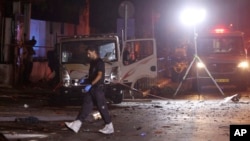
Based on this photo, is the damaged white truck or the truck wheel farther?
the truck wheel

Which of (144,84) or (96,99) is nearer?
(96,99)

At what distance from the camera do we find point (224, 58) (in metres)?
19.9

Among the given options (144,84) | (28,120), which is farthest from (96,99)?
(144,84)

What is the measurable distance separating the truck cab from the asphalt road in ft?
7.18

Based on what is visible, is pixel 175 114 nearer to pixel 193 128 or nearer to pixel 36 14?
pixel 193 128

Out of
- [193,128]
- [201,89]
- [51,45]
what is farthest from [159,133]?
[51,45]

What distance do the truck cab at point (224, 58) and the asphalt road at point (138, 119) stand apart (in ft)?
7.18

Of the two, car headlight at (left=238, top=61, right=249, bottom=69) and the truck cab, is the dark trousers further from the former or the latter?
car headlight at (left=238, top=61, right=249, bottom=69)

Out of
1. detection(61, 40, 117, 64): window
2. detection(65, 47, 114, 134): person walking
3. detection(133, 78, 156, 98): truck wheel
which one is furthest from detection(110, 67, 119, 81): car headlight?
detection(65, 47, 114, 134): person walking

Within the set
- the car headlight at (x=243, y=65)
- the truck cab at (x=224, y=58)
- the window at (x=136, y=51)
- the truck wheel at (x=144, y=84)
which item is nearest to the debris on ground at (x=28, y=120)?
the window at (x=136, y=51)

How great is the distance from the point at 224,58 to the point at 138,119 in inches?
338

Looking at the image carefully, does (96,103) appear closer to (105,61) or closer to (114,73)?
(114,73)

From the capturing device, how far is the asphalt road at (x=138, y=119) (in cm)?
999

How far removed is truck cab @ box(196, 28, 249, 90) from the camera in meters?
19.8
